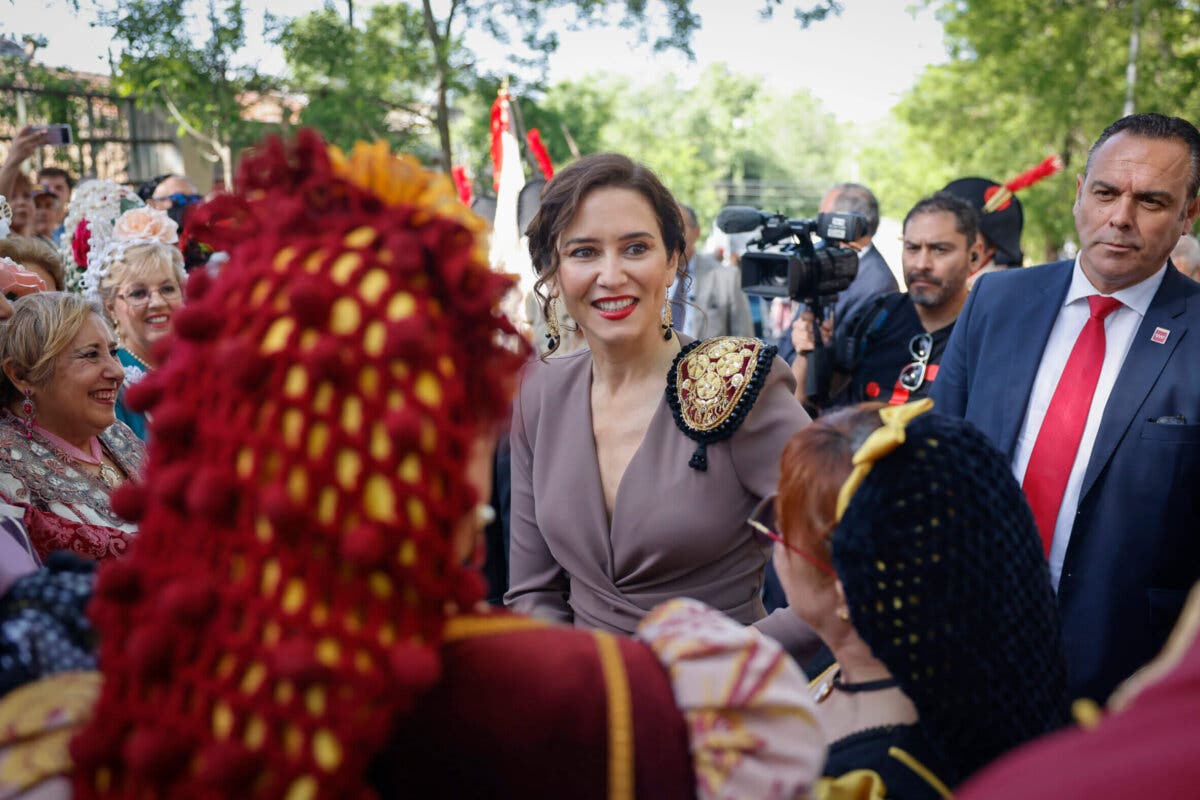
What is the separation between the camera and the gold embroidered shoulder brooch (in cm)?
226

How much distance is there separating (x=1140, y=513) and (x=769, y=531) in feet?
4.57

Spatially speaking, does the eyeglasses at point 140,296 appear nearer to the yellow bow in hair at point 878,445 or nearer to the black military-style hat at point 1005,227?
the yellow bow in hair at point 878,445

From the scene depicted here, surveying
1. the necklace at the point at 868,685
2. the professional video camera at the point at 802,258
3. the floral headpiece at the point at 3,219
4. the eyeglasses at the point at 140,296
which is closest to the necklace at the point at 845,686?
the necklace at the point at 868,685

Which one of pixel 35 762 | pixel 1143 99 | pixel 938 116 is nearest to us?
pixel 35 762

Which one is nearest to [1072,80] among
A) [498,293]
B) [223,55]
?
[223,55]

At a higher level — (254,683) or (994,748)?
(254,683)

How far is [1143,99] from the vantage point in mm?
14516

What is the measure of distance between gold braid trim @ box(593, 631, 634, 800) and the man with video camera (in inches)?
138

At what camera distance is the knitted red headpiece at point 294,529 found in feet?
2.86

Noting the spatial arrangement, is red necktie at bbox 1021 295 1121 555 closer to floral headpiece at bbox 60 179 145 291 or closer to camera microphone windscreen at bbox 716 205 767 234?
camera microphone windscreen at bbox 716 205 767 234

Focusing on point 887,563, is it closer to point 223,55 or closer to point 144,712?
point 144,712

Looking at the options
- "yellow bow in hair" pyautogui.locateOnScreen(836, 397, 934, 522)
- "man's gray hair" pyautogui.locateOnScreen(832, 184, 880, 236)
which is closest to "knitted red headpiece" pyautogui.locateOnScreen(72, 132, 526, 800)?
"yellow bow in hair" pyautogui.locateOnScreen(836, 397, 934, 522)

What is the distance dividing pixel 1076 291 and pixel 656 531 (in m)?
1.55

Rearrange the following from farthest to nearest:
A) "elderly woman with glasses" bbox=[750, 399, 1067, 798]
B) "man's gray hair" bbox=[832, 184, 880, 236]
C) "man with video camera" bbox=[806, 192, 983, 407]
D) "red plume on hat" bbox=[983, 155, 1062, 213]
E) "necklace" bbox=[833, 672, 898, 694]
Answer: "man's gray hair" bbox=[832, 184, 880, 236] < "red plume on hat" bbox=[983, 155, 1062, 213] < "man with video camera" bbox=[806, 192, 983, 407] < "necklace" bbox=[833, 672, 898, 694] < "elderly woman with glasses" bbox=[750, 399, 1067, 798]
